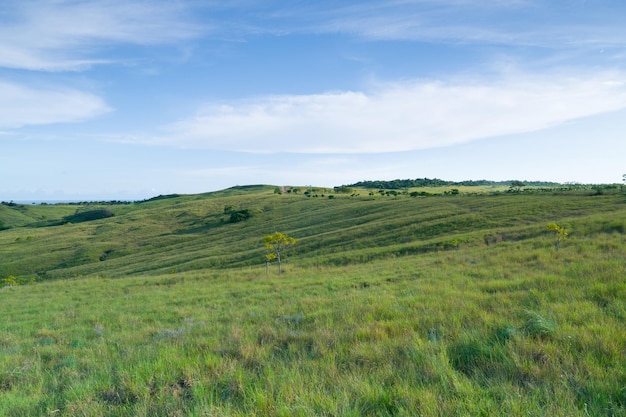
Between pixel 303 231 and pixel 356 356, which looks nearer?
pixel 356 356

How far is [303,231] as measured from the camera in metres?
62.9

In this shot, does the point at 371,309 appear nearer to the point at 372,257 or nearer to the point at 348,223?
the point at 372,257

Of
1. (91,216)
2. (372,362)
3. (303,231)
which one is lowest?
(303,231)

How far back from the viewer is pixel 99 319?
13039mm

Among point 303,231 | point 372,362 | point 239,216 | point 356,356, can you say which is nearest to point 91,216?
point 239,216

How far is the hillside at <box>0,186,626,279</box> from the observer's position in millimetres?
35156

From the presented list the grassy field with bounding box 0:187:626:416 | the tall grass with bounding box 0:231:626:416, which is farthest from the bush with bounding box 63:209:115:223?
the tall grass with bounding box 0:231:626:416

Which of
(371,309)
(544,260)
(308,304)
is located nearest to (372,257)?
(544,260)

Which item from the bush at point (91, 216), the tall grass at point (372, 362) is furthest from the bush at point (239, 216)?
the bush at point (91, 216)

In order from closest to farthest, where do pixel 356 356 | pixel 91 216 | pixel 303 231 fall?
pixel 356 356 → pixel 303 231 → pixel 91 216

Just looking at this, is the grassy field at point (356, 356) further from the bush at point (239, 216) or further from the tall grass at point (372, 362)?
the bush at point (239, 216)

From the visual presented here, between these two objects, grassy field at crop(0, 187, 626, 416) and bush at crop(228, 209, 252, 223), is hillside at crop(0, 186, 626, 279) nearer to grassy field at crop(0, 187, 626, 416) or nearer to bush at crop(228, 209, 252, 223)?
bush at crop(228, 209, 252, 223)

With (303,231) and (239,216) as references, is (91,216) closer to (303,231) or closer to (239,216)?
(239,216)

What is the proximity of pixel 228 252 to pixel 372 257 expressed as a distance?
96.9 feet
